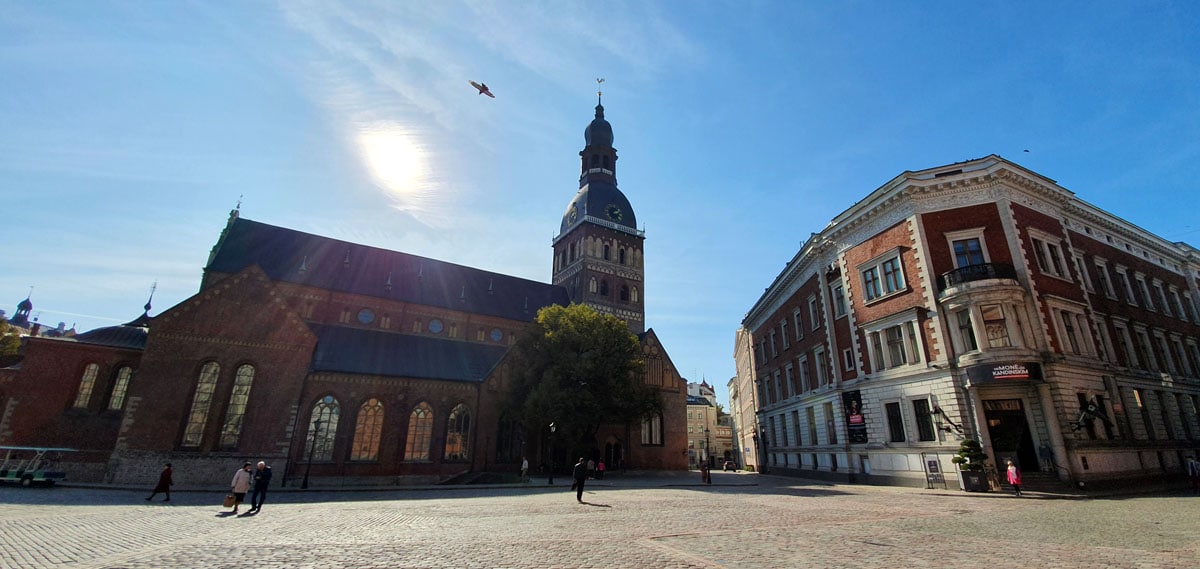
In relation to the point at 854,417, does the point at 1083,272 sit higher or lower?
higher

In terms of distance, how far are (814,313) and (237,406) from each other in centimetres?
3562

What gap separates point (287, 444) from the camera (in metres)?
28.1

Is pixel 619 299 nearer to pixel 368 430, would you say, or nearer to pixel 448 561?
pixel 368 430

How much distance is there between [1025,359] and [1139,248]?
783 inches

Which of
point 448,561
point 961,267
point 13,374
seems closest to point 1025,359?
point 961,267

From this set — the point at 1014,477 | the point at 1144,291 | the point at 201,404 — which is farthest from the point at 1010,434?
the point at 201,404

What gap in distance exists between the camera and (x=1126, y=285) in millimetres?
29250

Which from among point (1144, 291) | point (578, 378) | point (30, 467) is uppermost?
point (1144, 291)

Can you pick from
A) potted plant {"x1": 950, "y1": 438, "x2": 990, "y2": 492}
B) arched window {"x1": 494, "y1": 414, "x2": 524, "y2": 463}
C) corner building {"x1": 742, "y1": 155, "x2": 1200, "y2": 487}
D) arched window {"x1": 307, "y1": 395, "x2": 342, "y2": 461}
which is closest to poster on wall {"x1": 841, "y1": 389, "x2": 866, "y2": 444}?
corner building {"x1": 742, "y1": 155, "x2": 1200, "y2": 487}

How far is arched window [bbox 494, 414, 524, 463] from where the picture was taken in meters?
34.8

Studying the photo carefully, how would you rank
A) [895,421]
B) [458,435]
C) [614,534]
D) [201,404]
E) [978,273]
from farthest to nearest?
[458,435], [201,404], [895,421], [978,273], [614,534]

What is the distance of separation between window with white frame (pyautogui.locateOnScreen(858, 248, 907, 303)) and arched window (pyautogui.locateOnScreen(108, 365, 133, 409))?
138ft

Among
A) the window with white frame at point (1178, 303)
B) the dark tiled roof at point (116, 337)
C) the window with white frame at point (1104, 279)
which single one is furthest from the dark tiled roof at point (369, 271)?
the window with white frame at point (1178, 303)

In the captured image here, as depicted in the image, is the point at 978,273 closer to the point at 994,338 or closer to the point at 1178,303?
the point at 994,338
